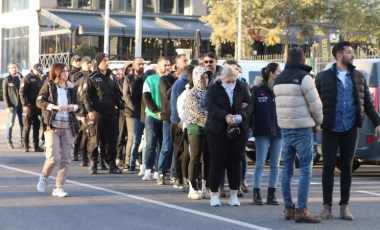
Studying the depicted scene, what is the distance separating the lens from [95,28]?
1881 inches

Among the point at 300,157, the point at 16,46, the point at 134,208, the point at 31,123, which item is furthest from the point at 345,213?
the point at 16,46

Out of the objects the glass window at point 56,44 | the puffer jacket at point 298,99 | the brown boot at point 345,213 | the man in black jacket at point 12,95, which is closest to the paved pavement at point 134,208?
the brown boot at point 345,213

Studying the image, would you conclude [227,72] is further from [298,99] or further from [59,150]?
[59,150]

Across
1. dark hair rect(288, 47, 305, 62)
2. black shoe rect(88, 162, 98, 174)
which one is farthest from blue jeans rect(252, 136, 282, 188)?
black shoe rect(88, 162, 98, 174)

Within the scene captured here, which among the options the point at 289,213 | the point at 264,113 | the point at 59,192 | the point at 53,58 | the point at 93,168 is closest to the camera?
the point at 289,213

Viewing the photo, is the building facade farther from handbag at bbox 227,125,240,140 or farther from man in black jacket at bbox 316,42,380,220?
man in black jacket at bbox 316,42,380,220

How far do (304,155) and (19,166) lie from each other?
770 cm

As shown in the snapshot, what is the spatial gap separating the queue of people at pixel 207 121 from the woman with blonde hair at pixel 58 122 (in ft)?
0.05

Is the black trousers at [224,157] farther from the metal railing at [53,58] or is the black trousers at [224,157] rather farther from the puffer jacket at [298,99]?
the metal railing at [53,58]

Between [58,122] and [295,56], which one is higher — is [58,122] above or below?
below

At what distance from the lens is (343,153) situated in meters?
11.0

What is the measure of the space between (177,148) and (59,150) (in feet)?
6.07

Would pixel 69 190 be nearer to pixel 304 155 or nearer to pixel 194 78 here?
pixel 194 78

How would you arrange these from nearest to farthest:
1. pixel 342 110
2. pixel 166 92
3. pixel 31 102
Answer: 1. pixel 342 110
2. pixel 166 92
3. pixel 31 102
